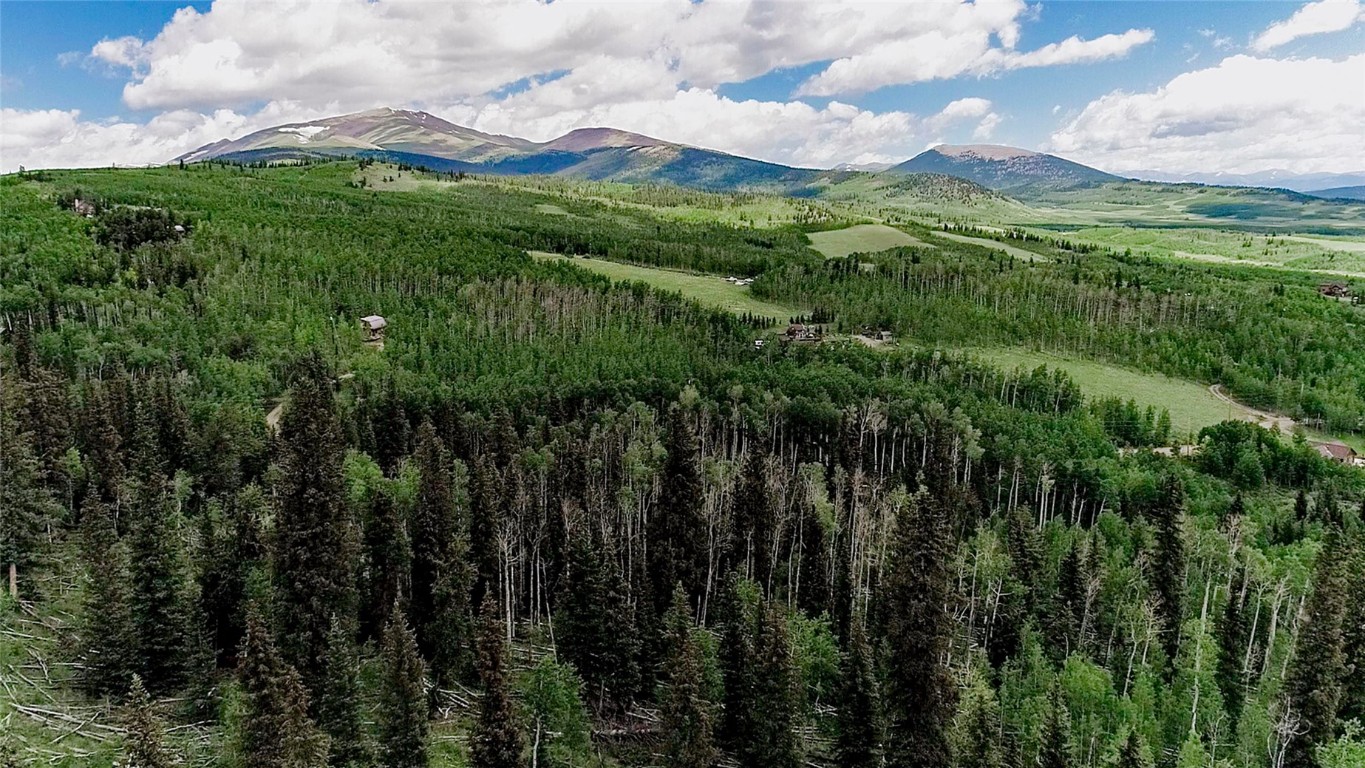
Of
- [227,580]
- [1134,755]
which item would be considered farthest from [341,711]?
[1134,755]

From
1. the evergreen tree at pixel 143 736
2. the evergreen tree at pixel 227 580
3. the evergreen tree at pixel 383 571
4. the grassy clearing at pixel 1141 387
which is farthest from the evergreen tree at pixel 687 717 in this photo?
the grassy clearing at pixel 1141 387

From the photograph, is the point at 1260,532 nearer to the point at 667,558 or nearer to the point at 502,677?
the point at 667,558

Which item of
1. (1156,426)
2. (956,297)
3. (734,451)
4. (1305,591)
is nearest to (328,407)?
(734,451)

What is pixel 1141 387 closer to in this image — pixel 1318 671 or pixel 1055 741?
pixel 1318 671

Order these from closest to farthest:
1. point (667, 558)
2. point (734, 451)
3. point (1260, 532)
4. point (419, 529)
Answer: point (419, 529), point (667, 558), point (1260, 532), point (734, 451)

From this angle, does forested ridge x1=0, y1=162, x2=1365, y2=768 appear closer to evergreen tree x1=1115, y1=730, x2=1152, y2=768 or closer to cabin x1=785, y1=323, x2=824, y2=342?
evergreen tree x1=1115, y1=730, x2=1152, y2=768

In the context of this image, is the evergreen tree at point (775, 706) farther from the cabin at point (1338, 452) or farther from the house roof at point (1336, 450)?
the house roof at point (1336, 450)
